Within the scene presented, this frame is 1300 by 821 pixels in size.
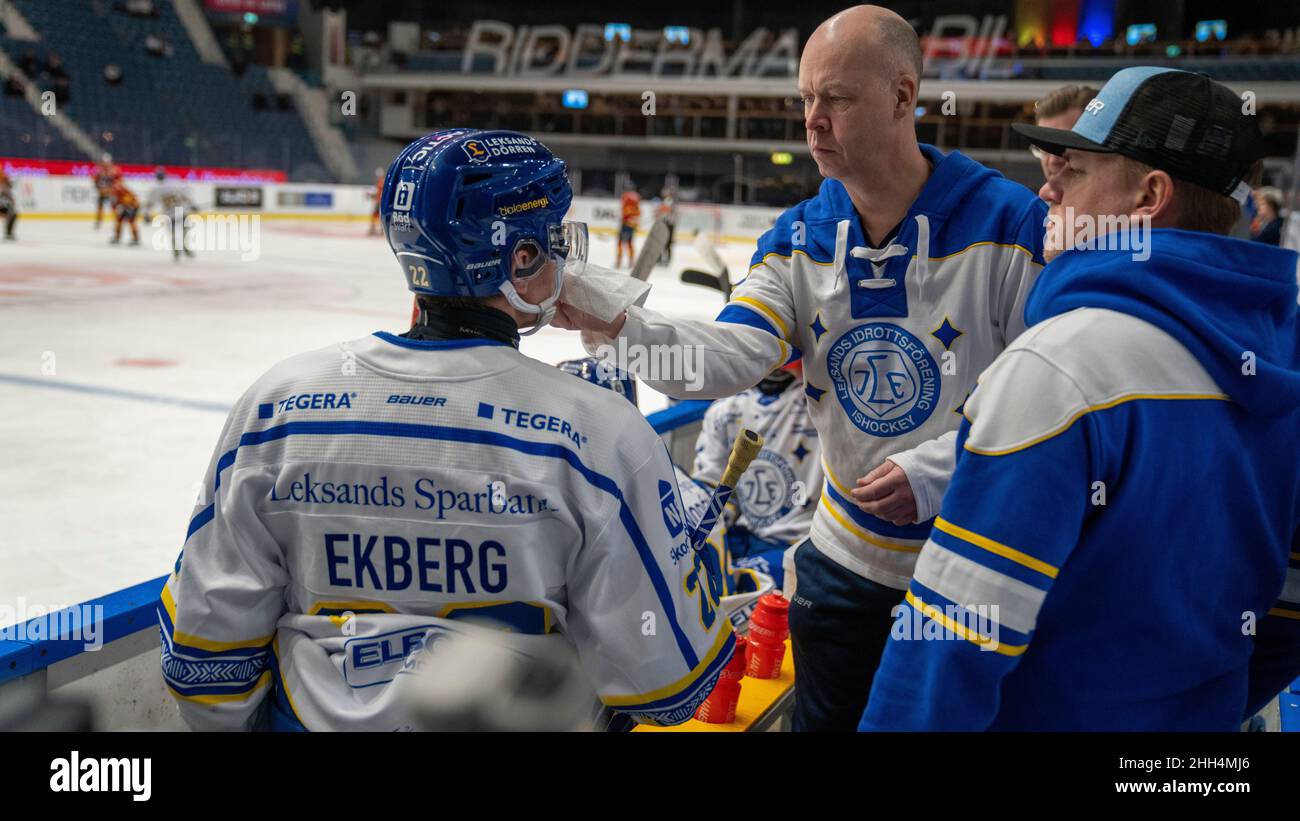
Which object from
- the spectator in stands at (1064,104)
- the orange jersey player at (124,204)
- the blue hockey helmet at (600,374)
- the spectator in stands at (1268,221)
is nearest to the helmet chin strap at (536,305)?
the blue hockey helmet at (600,374)

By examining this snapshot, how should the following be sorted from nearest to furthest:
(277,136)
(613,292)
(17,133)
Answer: (613,292) < (17,133) < (277,136)

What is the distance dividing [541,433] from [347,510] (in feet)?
0.75

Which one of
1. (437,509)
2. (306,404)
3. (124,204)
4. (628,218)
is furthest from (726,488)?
(628,218)

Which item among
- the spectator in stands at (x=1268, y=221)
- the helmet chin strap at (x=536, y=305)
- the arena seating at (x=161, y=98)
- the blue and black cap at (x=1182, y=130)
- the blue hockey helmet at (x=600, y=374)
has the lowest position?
the blue hockey helmet at (x=600, y=374)

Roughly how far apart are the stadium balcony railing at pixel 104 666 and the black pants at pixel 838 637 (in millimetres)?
1094

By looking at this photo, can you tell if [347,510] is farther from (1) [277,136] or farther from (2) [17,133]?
(1) [277,136]

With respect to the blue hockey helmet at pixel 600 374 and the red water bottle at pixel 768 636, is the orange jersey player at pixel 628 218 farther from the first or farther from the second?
the red water bottle at pixel 768 636

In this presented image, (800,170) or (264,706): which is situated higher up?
(800,170)

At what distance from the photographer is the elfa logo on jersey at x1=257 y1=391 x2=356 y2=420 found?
1.17m

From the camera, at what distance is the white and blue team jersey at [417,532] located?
1146 mm

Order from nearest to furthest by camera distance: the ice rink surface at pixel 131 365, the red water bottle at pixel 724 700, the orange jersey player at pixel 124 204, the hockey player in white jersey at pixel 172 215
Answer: the red water bottle at pixel 724 700 < the ice rink surface at pixel 131 365 < the hockey player in white jersey at pixel 172 215 < the orange jersey player at pixel 124 204
